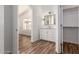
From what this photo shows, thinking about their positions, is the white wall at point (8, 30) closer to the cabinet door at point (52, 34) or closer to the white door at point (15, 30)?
the white door at point (15, 30)

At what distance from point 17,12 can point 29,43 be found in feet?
1.35

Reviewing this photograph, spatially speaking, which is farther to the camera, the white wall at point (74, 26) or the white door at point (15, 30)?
the white wall at point (74, 26)

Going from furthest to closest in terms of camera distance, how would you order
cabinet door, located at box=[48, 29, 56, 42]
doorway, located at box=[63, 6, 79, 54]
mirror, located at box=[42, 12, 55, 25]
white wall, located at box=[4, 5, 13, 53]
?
mirror, located at box=[42, 12, 55, 25] → cabinet door, located at box=[48, 29, 56, 42] → doorway, located at box=[63, 6, 79, 54] → white wall, located at box=[4, 5, 13, 53]

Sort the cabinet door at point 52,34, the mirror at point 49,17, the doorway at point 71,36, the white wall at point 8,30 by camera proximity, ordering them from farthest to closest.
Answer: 1. the mirror at point 49,17
2. the cabinet door at point 52,34
3. the doorway at point 71,36
4. the white wall at point 8,30

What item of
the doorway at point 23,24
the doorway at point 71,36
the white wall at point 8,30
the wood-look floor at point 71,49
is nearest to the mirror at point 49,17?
the doorway at point 71,36

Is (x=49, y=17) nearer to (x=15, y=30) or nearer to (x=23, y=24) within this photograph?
(x=23, y=24)

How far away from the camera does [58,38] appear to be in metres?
1.21

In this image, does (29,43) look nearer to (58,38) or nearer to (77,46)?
(58,38)

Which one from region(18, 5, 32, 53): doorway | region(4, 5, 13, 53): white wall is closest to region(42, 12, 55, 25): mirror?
region(18, 5, 32, 53): doorway

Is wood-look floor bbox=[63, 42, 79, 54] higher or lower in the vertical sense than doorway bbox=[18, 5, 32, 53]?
lower

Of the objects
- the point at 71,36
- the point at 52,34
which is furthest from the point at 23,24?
the point at 71,36

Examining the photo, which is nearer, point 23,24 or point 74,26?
point 23,24

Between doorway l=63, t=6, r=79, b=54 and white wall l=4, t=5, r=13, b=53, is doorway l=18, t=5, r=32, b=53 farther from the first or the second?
doorway l=63, t=6, r=79, b=54
